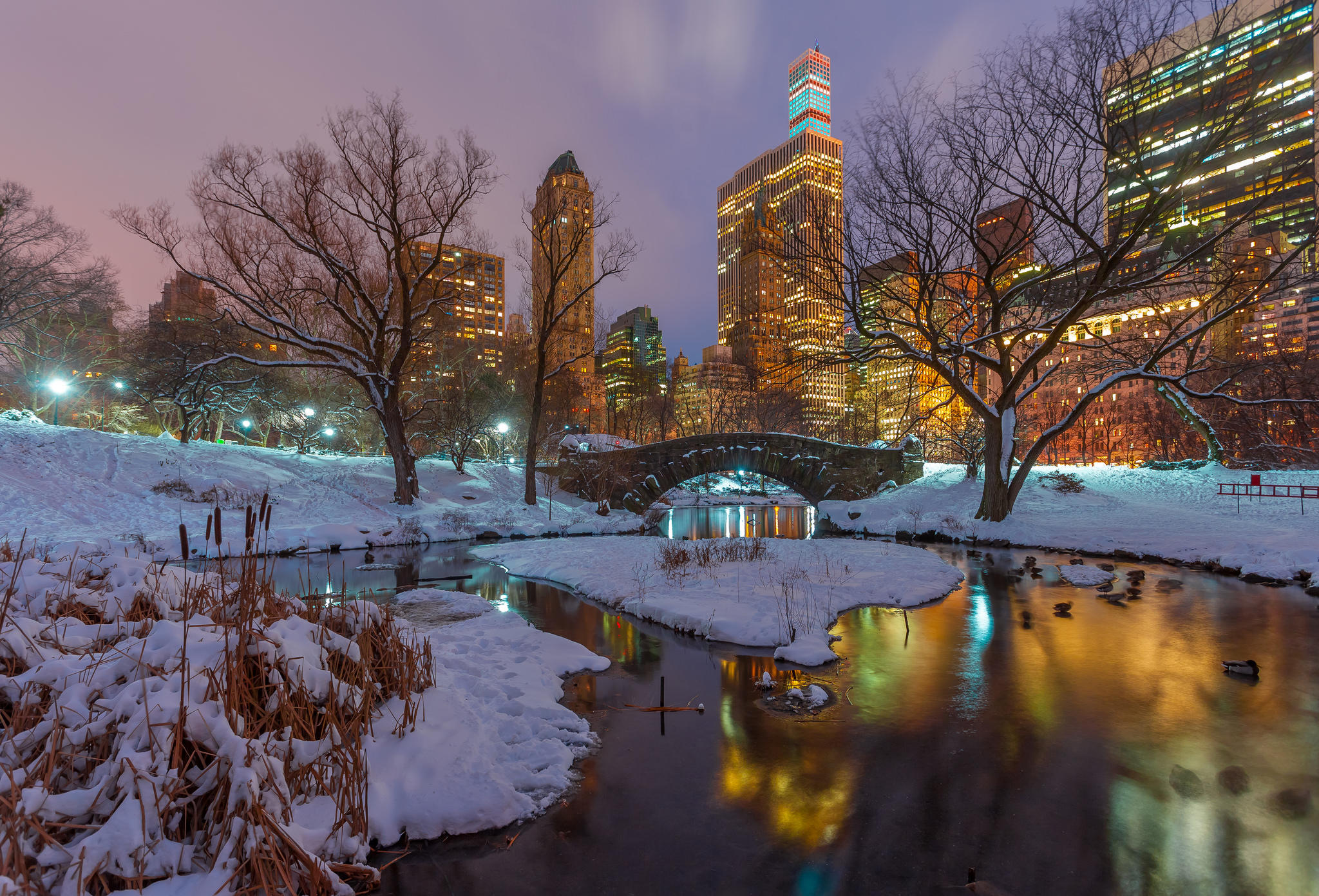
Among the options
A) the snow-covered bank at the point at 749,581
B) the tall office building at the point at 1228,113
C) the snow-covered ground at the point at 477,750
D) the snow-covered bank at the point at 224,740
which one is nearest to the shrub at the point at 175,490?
the snow-covered bank at the point at 749,581

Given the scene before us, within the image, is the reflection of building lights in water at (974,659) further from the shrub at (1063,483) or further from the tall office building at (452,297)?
the tall office building at (452,297)

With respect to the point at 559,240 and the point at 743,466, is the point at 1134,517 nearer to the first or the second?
the point at 743,466

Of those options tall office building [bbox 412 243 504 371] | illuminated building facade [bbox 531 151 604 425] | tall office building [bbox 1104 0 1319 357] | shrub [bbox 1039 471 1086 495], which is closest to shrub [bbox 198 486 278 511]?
tall office building [bbox 412 243 504 371]

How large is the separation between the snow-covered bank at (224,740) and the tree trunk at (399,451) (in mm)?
18297

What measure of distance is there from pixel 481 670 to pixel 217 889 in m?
4.18

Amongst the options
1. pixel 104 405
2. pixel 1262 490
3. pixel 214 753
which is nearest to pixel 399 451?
pixel 214 753

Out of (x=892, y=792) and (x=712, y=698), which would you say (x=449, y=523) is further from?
(x=892, y=792)

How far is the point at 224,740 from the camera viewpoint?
344 centimetres

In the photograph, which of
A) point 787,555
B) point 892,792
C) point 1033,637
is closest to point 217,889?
point 892,792

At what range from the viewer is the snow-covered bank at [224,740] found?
307cm

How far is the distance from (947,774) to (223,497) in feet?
83.2

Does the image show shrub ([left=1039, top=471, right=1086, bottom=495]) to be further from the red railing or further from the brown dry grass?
the brown dry grass

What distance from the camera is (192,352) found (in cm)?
2488

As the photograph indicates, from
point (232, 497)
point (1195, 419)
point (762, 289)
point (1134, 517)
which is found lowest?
point (1134, 517)
